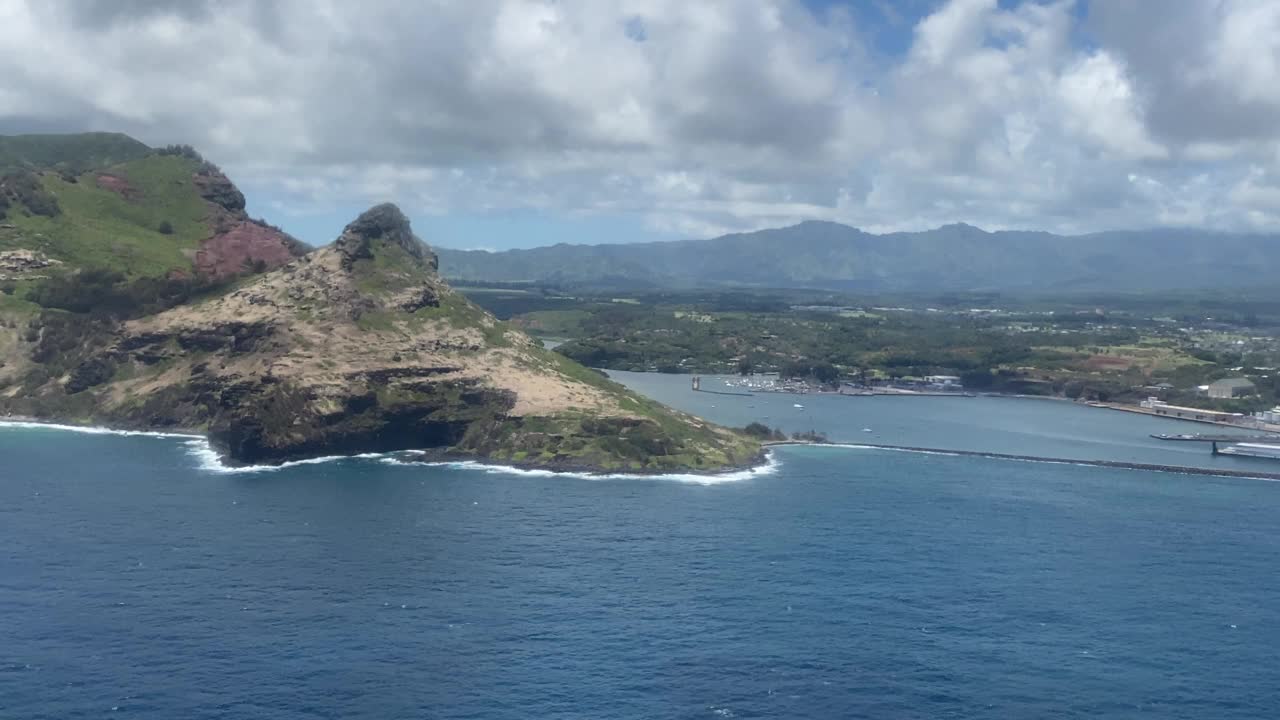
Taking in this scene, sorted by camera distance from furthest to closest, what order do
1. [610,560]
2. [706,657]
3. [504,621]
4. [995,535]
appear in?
[995,535]
[610,560]
[504,621]
[706,657]

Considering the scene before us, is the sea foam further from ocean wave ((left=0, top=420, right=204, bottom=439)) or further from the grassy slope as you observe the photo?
ocean wave ((left=0, top=420, right=204, bottom=439))

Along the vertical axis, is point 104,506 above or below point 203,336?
below

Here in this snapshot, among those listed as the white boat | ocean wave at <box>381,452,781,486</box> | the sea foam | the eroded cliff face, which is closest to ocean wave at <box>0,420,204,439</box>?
the eroded cliff face

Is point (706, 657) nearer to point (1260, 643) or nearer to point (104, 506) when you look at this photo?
point (1260, 643)

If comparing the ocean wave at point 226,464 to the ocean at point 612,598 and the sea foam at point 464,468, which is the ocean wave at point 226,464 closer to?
the sea foam at point 464,468

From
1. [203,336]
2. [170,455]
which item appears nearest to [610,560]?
[170,455]

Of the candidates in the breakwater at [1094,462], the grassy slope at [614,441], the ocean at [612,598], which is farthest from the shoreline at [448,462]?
the breakwater at [1094,462]

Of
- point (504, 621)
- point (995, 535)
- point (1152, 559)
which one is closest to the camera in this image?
point (504, 621)

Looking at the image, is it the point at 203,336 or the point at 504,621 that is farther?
the point at 203,336

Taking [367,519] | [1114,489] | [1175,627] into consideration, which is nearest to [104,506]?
[367,519]
